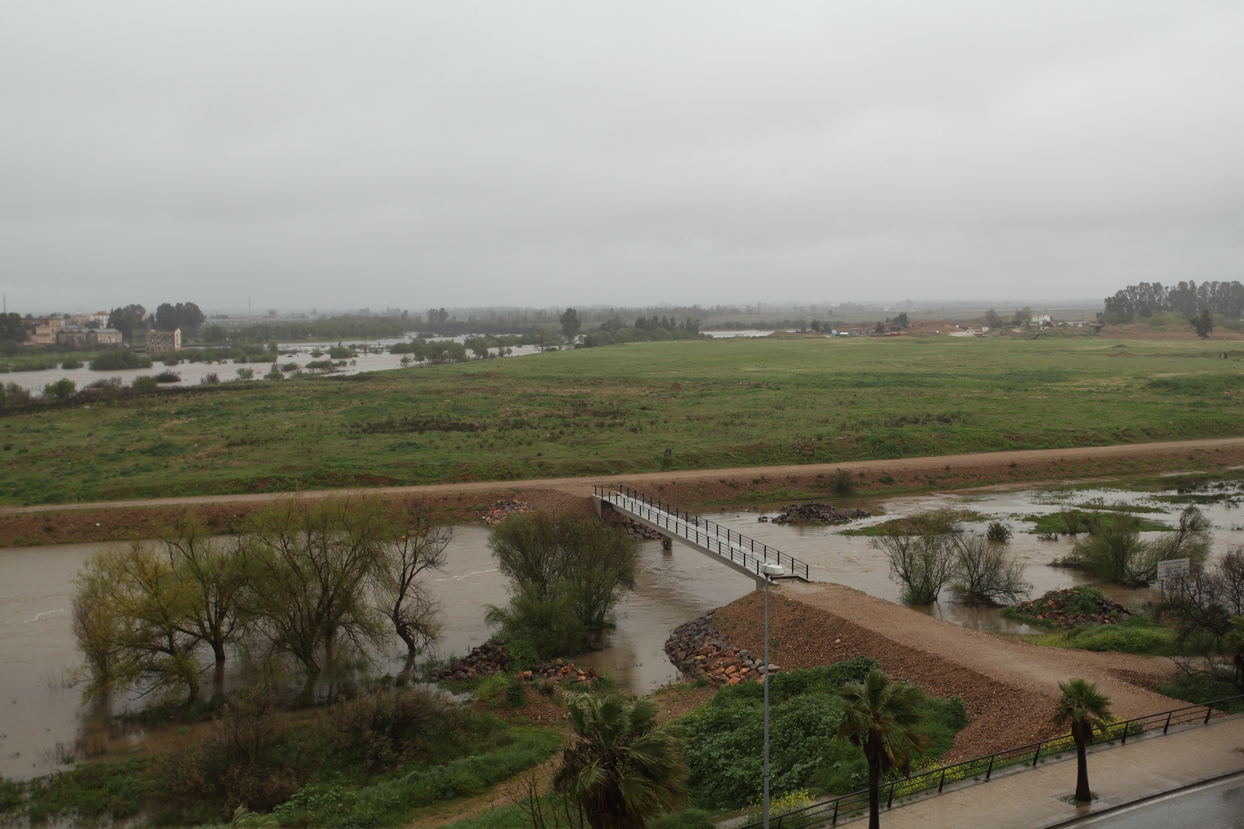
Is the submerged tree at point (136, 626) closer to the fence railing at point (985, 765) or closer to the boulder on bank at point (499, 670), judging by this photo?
the boulder on bank at point (499, 670)

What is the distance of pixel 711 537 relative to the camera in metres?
39.7

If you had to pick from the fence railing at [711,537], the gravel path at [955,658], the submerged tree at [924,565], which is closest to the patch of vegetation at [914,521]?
the submerged tree at [924,565]

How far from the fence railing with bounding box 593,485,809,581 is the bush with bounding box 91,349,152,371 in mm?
131685

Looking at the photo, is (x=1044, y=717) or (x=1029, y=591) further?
(x=1029, y=591)

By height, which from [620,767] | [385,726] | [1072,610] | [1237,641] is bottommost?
[385,726]

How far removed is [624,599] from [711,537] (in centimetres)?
467

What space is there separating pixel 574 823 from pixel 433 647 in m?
15.3

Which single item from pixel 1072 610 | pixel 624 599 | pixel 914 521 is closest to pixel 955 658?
pixel 1072 610

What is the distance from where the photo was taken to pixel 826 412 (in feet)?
265

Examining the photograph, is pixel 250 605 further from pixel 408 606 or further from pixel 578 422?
pixel 578 422

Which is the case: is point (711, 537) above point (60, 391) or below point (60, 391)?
below

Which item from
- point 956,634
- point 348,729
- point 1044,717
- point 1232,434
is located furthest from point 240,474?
point 1232,434

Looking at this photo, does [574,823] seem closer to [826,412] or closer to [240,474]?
[240,474]

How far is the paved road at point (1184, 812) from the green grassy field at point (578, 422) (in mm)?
44587
